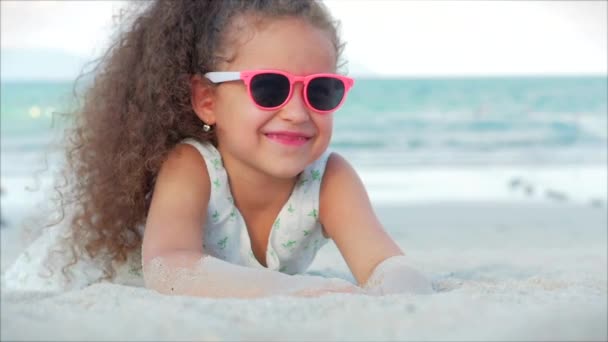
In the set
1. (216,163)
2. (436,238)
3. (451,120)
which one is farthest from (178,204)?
(451,120)

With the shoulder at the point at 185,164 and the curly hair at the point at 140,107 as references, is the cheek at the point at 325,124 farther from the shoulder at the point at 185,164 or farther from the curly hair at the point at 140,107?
the shoulder at the point at 185,164

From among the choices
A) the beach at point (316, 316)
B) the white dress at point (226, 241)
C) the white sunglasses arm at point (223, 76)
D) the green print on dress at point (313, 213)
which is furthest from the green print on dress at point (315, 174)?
the beach at point (316, 316)

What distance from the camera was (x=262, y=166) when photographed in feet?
9.01

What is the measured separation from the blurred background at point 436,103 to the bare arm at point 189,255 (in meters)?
0.75

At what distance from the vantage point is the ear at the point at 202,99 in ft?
9.34

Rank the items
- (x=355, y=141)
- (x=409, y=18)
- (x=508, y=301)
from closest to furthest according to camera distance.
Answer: (x=508, y=301) → (x=355, y=141) → (x=409, y=18)

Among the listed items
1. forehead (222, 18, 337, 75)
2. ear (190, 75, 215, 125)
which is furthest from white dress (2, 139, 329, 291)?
forehead (222, 18, 337, 75)

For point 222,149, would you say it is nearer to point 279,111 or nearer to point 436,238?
point 279,111

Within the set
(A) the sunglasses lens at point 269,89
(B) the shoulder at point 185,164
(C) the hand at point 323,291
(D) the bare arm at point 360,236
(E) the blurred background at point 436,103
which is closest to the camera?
(C) the hand at point 323,291

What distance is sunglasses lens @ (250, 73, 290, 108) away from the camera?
263 centimetres

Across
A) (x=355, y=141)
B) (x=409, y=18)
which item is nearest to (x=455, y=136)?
(x=355, y=141)

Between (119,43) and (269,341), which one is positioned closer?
(269,341)

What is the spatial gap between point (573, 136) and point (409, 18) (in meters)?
7.09

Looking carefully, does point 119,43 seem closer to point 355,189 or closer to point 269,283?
point 355,189
